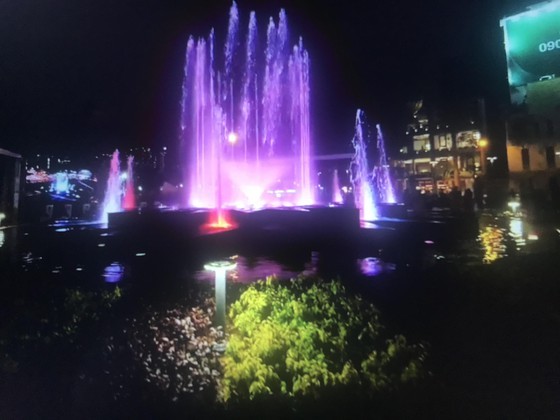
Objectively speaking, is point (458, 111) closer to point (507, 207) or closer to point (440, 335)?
point (507, 207)

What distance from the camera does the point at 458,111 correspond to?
55.6 metres

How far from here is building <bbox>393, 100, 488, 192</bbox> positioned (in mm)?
53562

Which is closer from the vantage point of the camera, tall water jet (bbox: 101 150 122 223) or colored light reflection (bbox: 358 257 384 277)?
colored light reflection (bbox: 358 257 384 277)

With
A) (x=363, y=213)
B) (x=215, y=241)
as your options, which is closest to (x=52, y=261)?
(x=215, y=241)

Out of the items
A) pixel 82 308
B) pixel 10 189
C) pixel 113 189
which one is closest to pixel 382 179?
pixel 113 189

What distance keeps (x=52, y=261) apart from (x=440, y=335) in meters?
9.78

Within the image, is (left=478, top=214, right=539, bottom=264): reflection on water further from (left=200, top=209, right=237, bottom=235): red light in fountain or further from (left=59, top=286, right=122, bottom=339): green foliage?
(left=200, top=209, right=237, bottom=235): red light in fountain

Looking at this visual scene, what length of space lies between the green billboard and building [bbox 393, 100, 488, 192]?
16.3 metres

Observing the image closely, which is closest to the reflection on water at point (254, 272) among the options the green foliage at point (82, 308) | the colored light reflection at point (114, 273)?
the colored light reflection at point (114, 273)

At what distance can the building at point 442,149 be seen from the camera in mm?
53562

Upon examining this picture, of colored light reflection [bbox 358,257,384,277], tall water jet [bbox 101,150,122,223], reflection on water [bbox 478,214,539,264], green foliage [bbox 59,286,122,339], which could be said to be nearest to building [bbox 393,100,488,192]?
tall water jet [bbox 101,150,122,223]

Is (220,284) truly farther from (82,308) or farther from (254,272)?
(254,272)

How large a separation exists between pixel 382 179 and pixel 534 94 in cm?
1826

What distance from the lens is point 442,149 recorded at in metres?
58.7
